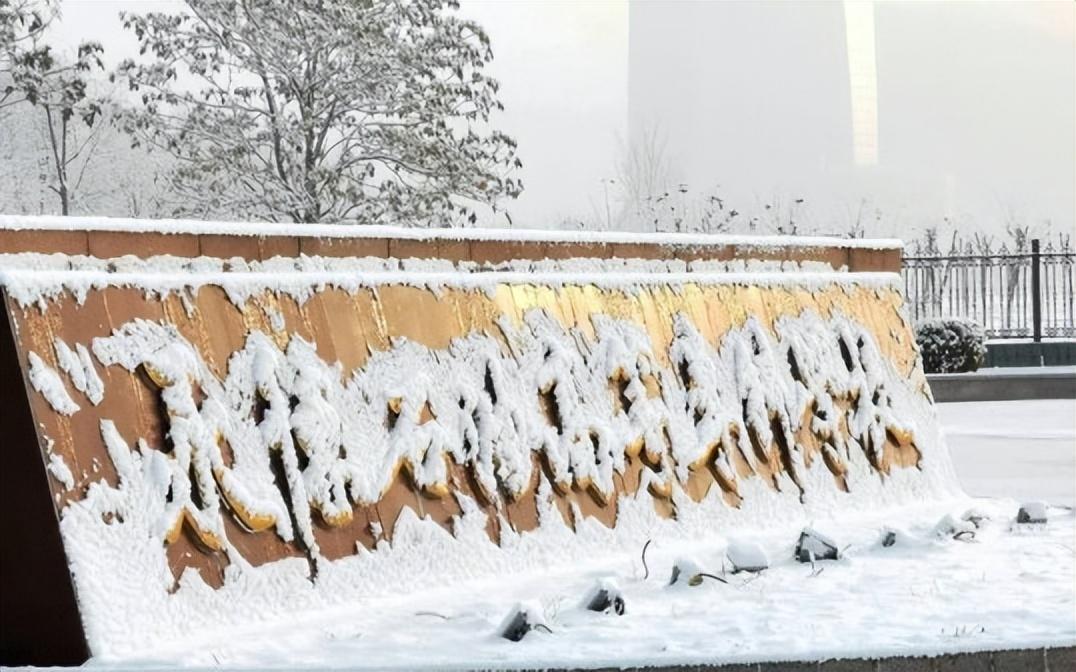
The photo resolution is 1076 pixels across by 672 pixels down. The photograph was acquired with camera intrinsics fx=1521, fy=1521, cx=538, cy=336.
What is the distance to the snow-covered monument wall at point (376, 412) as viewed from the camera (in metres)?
3.92

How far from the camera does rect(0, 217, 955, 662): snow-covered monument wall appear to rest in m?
3.92

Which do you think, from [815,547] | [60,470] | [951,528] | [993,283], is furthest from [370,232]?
[993,283]

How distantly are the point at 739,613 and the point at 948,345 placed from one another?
15909 millimetres

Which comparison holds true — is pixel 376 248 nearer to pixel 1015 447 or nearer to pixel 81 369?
pixel 81 369

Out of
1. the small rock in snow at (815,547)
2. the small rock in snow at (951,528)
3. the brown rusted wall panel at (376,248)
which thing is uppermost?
the brown rusted wall panel at (376,248)

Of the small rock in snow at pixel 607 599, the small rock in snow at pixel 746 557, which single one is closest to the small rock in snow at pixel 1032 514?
the small rock in snow at pixel 746 557

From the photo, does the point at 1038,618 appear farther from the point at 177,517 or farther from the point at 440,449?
the point at 177,517

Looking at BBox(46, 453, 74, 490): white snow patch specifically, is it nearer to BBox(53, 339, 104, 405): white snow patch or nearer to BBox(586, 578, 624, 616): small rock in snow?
BBox(53, 339, 104, 405): white snow patch

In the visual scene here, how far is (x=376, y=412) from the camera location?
4.96 m

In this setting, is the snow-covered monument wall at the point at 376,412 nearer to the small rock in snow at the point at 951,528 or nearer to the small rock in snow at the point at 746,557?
the small rock in snow at the point at 746,557

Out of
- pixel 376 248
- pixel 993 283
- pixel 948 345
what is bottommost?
pixel 948 345

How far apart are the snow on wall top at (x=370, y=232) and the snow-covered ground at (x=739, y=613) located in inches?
46.7

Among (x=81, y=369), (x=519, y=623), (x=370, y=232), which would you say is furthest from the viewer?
(x=370, y=232)

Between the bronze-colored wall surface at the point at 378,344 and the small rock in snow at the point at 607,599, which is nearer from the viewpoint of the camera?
the bronze-colored wall surface at the point at 378,344
